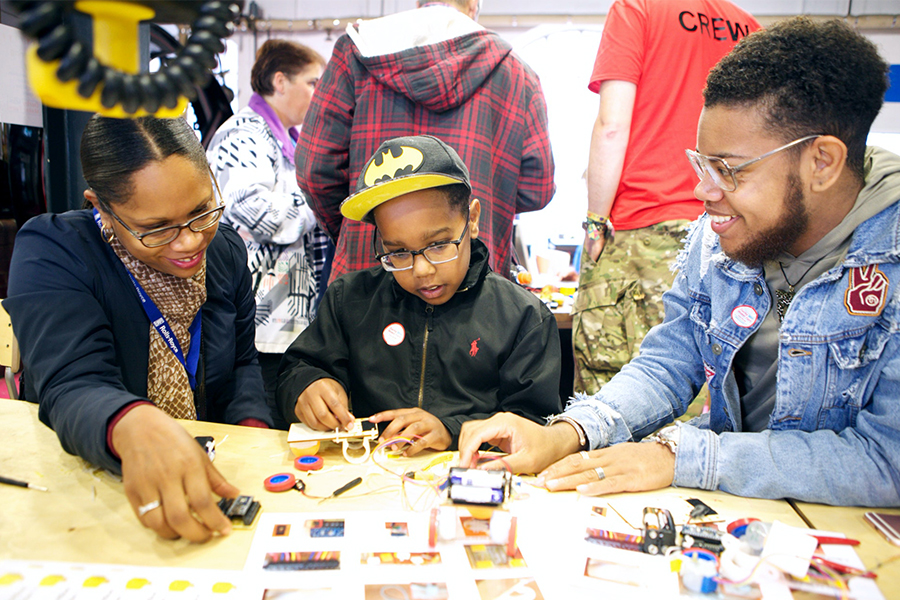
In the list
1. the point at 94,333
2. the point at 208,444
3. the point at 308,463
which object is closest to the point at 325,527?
the point at 308,463

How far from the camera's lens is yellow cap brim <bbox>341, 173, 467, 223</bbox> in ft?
4.75

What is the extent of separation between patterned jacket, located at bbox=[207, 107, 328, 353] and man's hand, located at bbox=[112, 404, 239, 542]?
1.64m

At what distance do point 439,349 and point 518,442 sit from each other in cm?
47

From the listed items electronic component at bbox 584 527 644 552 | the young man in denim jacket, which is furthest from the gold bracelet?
electronic component at bbox 584 527 644 552

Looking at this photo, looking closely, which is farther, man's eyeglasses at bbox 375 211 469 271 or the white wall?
the white wall

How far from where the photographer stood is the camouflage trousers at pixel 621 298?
2168mm

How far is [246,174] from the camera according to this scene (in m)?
2.59

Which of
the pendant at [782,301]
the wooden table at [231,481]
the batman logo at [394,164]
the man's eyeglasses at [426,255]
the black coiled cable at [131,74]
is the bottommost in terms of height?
the wooden table at [231,481]

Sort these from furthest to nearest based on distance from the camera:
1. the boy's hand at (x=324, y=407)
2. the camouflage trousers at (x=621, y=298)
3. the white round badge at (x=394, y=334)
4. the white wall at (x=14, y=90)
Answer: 1. the white wall at (x=14, y=90)
2. the camouflage trousers at (x=621, y=298)
3. the white round badge at (x=394, y=334)
4. the boy's hand at (x=324, y=407)

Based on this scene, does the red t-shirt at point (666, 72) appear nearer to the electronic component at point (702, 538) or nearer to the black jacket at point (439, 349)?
the black jacket at point (439, 349)

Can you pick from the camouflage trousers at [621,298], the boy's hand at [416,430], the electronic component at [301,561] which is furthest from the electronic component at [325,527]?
the camouflage trousers at [621,298]

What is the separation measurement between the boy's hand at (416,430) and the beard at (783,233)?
0.74m

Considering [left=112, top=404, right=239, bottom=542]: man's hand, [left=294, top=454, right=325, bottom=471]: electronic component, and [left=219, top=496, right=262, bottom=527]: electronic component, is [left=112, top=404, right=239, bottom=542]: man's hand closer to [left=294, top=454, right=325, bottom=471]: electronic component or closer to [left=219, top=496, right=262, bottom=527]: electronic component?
[left=219, top=496, right=262, bottom=527]: electronic component

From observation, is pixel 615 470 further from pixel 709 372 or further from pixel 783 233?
pixel 783 233
